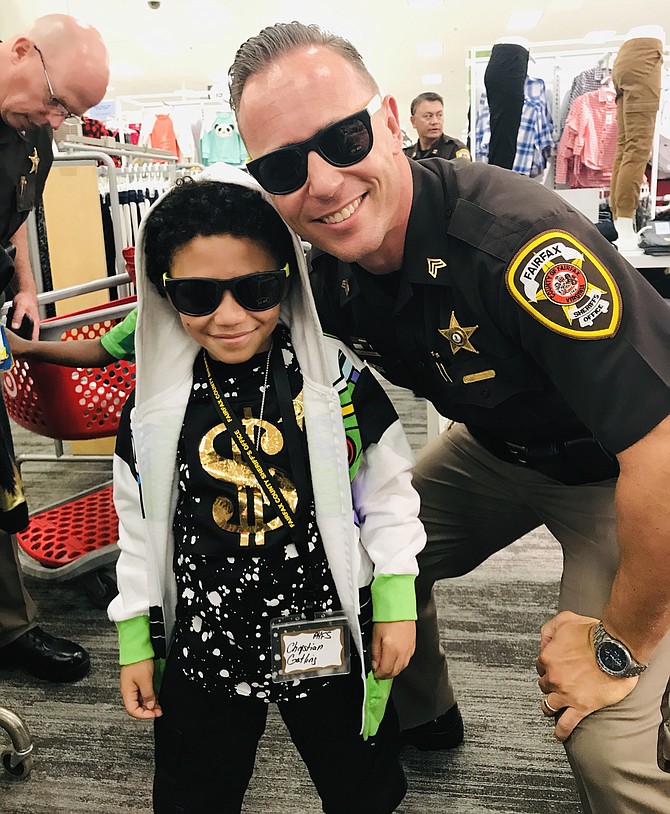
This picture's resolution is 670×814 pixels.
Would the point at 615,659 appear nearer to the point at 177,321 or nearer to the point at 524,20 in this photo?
the point at 177,321

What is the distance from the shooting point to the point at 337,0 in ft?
34.3

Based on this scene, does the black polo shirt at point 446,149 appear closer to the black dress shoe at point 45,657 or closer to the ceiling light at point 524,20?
the black dress shoe at point 45,657

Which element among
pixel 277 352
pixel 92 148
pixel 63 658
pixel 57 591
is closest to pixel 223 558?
pixel 277 352

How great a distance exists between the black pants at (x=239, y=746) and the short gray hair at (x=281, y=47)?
994 mm

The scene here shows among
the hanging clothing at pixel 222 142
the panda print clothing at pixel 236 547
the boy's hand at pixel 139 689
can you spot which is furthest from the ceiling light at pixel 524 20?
the boy's hand at pixel 139 689

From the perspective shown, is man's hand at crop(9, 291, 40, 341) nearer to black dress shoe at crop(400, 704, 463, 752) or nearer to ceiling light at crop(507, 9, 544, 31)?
black dress shoe at crop(400, 704, 463, 752)

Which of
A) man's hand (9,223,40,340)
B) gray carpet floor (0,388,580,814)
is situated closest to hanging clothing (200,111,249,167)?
man's hand (9,223,40,340)

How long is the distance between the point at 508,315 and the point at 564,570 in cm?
57

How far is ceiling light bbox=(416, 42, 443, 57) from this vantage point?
13.8 meters

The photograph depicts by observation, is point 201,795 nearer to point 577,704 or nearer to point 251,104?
point 577,704

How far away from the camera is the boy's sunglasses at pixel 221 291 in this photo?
99cm

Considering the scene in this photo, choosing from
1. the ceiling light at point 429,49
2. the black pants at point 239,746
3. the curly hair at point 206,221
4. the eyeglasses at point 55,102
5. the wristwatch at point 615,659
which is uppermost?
the ceiling light at point 429,49

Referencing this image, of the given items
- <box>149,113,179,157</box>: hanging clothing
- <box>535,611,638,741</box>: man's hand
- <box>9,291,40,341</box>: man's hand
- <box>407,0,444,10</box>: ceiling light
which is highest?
<box>407,0,444,10</box>: ceiling light

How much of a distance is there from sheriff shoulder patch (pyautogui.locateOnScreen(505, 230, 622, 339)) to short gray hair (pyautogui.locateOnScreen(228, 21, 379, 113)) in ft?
1.41
